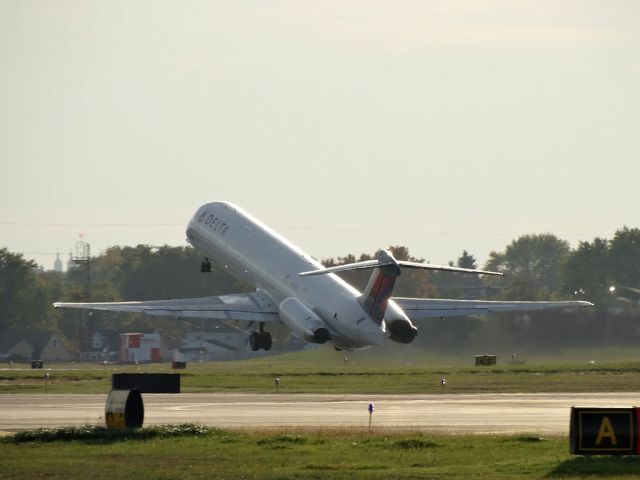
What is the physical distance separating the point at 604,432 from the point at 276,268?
53149 mm

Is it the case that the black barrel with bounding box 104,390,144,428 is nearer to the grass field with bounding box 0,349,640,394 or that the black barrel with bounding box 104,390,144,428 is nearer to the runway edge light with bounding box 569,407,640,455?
the runway edge light with bounding box 569,407,640,455

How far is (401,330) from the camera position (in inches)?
3241

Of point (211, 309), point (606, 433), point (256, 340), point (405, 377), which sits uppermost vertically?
point (211, 309)

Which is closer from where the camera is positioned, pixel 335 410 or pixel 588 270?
pixel 335 410

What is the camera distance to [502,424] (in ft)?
Answer: 178

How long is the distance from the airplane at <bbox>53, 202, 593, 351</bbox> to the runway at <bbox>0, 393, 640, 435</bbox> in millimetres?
7815

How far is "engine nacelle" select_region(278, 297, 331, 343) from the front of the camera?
8462 cm

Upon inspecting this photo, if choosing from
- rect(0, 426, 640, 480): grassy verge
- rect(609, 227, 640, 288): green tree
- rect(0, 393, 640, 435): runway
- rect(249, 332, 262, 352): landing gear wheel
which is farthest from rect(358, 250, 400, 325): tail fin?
rect(609, 227, 640, 288): green tree

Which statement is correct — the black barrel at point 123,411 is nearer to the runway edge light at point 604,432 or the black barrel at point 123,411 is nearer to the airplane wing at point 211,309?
the runway edge light at point 604,432

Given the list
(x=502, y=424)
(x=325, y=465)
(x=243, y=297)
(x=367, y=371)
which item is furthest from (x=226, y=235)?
(x=325, y=465)

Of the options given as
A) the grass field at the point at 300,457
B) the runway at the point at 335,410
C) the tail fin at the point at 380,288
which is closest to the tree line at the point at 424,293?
the tail fin at the point at 380,288

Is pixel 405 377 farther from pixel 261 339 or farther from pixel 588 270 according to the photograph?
pixel 588 270

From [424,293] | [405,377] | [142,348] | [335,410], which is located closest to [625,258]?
[424,293]

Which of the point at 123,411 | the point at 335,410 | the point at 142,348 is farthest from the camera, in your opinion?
the point at 142,348
